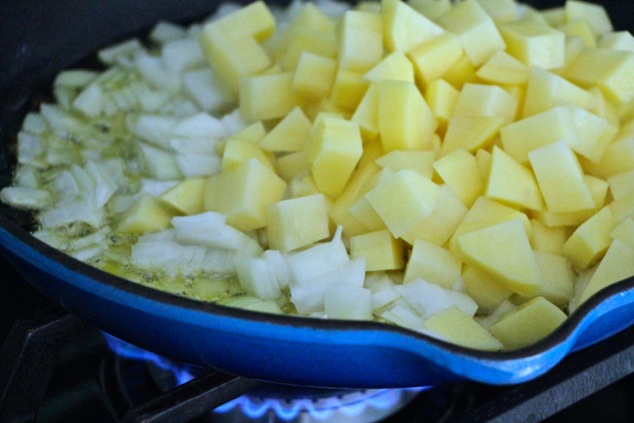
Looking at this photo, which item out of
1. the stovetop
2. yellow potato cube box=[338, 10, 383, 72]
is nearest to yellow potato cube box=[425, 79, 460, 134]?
yellow potato cube box=[338, 10, 383, 72]

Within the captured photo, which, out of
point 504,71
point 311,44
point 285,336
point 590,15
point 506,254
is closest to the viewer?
point 285,336

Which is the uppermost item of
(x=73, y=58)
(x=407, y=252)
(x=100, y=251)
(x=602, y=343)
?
(x=73, y=58)

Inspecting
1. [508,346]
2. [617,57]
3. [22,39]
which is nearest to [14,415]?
[508,346]

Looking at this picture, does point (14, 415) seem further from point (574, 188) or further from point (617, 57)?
point (617, 57)

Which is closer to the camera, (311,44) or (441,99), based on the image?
(441,99)

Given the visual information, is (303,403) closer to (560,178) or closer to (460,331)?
(460,331)

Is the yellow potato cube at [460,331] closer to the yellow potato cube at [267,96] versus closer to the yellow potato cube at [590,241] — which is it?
the yellow potato cube at [590,241]

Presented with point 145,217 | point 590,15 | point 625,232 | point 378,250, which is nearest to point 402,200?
point 378,250
